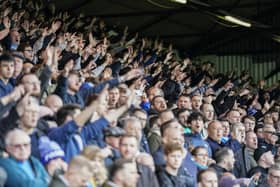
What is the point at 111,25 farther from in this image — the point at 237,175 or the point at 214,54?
the point at 237,175

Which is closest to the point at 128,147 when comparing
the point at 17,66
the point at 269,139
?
the point at 17,66

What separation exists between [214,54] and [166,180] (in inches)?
861

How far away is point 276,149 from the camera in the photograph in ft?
43.0

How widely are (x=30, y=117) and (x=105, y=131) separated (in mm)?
1130

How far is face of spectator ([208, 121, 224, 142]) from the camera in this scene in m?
11.5

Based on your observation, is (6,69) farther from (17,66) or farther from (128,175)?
(128,175)

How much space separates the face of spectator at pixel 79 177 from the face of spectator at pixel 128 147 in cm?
147

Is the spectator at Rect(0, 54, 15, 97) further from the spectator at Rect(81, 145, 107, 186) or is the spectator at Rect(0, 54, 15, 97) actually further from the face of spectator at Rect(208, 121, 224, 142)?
the face of spectator at Rect(208, 121, 224, 142)

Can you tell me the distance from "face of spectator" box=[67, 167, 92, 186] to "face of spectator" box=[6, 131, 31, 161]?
0.71 m

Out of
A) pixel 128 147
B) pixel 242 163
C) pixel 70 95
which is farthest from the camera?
pixel 242 163

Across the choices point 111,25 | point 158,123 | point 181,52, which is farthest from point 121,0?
point 158,123

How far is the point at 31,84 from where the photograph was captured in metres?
8.97

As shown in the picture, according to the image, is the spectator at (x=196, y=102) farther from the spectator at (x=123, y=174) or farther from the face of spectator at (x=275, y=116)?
the spectator at (x=123, y=174)

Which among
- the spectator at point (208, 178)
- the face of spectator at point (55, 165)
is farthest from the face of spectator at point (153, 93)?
the face of spectator at point (55, 165)
